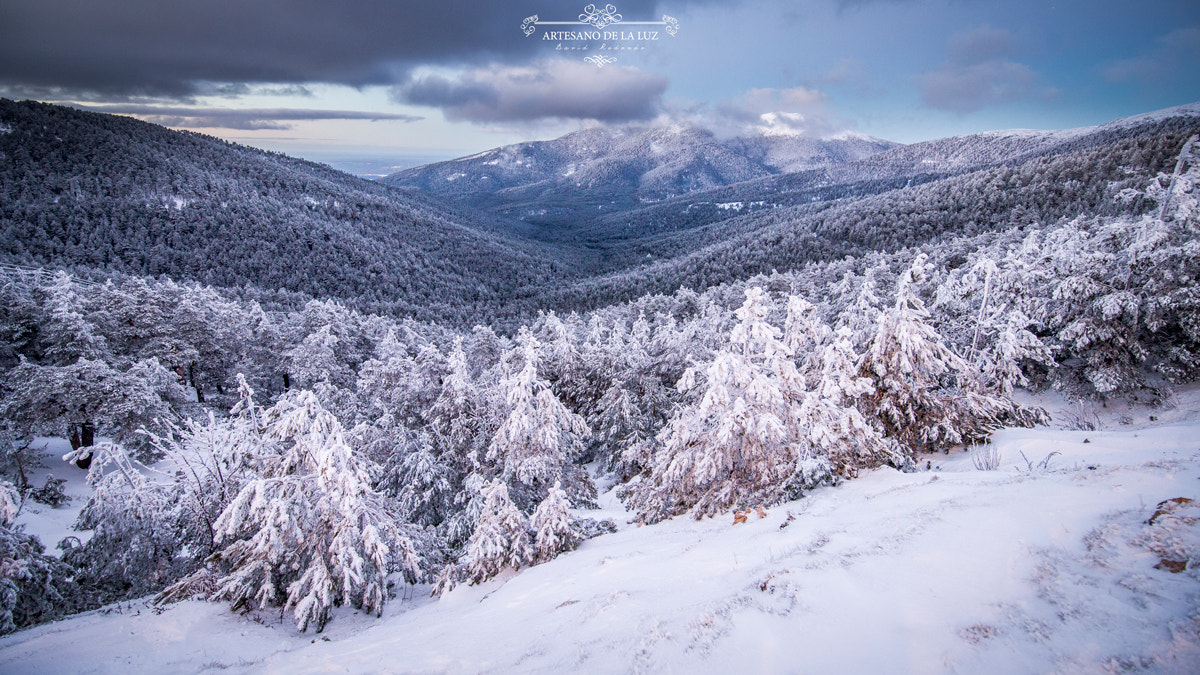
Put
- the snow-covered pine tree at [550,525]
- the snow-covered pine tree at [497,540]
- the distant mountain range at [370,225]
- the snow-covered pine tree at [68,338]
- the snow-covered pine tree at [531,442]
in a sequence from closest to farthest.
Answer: the snow-covered pine tree at [497,540], the snow-covered pine tree at [550,525], the snow-covered pine tree at [531,442], the snow-covered pine tree at [68,338], the distant mountain range at [370,225]

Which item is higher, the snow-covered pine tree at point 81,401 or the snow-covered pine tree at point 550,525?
the snow-covered pine tree at point 550,525

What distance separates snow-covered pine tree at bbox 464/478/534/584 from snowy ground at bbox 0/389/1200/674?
0.49 meters

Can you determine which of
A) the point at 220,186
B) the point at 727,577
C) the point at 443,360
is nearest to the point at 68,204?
the point at 220,186

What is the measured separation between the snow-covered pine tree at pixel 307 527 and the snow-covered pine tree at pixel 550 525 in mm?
2890

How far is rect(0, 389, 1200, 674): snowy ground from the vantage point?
14.5 feet

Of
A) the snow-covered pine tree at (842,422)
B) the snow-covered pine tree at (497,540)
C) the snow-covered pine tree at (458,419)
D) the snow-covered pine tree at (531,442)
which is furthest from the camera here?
the snow-covered pine tree at (458,419)

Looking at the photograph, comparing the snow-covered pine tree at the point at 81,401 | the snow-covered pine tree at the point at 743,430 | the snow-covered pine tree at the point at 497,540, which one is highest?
the snow-covered pine tree at the point at 743,430

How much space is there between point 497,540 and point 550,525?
131cm

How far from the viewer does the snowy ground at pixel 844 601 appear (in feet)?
14.5

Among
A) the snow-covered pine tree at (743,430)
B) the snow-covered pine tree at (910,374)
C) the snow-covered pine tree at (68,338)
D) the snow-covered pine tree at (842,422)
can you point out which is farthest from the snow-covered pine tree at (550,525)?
the snow-covered pine tree at (68,338)

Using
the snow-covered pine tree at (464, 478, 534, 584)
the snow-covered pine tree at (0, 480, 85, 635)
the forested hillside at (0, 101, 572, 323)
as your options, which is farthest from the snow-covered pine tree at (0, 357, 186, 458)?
the forested hillside at (0, 101, 572, 323)

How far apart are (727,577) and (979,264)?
1620cm

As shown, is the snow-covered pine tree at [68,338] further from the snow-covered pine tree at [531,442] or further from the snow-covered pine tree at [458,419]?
the snow-covered pine tree at [531,442]

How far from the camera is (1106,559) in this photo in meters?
4.99
